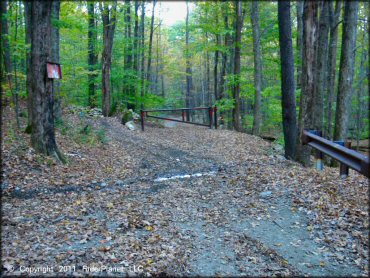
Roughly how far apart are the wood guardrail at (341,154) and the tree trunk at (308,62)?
Result: 76.8 inches

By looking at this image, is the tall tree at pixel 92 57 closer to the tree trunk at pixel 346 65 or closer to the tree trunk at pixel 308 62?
the tree trunk at pixel 346 65

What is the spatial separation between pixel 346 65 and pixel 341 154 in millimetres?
6463

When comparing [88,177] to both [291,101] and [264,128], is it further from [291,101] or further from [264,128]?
[264,128]

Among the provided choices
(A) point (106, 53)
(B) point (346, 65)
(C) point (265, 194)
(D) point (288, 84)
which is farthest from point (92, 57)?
(C) point (265, 194)

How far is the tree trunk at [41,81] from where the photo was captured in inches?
268

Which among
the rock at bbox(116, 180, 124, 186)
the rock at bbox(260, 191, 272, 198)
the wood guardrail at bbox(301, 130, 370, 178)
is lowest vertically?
the rock at bbox(116, 180, 124, 186)

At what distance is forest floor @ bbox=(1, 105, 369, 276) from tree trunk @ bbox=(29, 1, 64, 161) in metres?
0.41

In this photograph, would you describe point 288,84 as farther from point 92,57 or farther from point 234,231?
point 92,57

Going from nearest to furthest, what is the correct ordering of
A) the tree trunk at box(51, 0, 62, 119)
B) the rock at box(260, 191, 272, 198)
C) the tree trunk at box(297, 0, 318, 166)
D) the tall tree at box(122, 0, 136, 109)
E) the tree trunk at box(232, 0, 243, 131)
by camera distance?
the rock at box(260, 191, 272, 198), the tree trunk at box(297, 0, 318, 166), the tree trunk at box(51, 0, 62, 119), the tree trunk at box(232, 0, 243, 131), the tall tree at box(122, 0, 136, 109)

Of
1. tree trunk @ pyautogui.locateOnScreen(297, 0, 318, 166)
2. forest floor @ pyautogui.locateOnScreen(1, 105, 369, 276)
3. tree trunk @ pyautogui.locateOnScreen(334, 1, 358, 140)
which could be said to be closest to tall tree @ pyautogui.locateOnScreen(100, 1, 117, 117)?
forest floor @ pyautogui.locateOnScreen(1, 105, 369, 276)

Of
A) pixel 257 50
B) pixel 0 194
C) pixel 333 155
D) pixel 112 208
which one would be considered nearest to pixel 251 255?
pixel 333 155

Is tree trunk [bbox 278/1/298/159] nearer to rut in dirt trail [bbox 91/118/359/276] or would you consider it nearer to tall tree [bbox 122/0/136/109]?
rut in dirt trail [bbox 91/118/359/276]

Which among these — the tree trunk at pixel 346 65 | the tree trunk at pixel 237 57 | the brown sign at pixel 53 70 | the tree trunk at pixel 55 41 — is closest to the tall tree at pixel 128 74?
the tree trunk at pixel 237 57

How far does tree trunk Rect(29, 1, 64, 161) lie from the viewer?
680 cm
